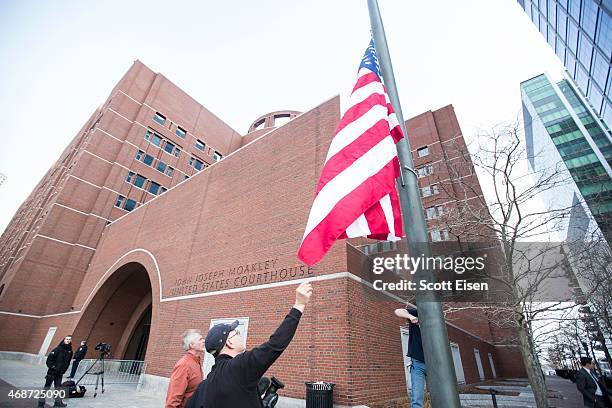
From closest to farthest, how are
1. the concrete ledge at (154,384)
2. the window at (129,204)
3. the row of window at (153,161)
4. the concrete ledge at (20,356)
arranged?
the concrete ledge at (154,384)
the concrete ledge at (20,356)
the window at (129,204)
the row of window at (153,161)

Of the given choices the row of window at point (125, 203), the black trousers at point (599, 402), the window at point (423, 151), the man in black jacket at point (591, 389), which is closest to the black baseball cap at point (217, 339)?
the man in black jacket at point (591, 389)

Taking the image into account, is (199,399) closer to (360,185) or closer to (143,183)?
(360,185)

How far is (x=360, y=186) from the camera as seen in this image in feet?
9.14

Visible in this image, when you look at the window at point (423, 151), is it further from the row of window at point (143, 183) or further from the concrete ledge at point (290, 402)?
the concrete ledge at point (290, 402)

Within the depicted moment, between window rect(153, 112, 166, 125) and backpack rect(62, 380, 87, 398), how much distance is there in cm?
3109

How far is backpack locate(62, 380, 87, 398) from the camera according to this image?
10039 mm

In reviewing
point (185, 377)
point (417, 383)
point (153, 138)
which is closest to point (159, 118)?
point (153, 138)

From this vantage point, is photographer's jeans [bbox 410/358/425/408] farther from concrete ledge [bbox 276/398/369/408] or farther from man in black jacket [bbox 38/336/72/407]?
man in black jacket [bbox 38/336/72/407]

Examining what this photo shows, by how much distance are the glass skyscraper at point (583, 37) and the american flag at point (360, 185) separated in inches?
861

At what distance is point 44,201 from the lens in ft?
110

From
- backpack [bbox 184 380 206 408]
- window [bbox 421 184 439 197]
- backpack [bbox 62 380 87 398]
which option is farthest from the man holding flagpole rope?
window [bbox 421 184 439 197]

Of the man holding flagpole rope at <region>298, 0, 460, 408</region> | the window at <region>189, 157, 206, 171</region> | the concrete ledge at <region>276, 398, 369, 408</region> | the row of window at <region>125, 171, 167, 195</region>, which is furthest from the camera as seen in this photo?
the window at <region>189, 157, 206, 171</region>

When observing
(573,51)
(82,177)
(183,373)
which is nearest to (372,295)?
(183,373)

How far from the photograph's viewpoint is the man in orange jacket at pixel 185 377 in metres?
3.47
